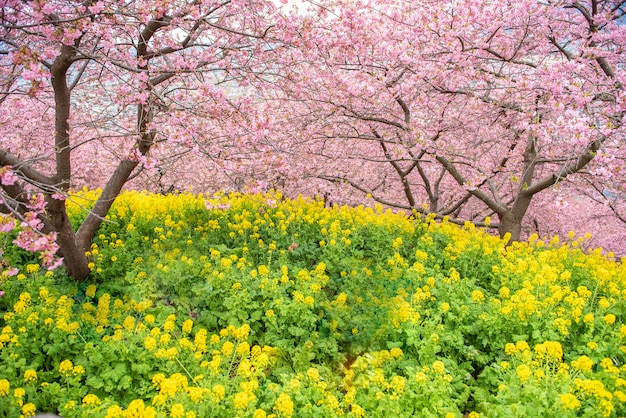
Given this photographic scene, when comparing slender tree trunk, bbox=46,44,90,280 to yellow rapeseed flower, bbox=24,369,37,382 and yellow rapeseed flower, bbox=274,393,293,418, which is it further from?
yellow rapeseed flower, bbox=274,393,293,418

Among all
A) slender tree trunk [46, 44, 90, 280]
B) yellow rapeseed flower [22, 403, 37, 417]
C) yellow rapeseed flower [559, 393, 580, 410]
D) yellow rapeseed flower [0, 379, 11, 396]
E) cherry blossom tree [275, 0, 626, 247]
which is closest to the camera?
yellow rapeseed flower [559, 393, 580, 410]

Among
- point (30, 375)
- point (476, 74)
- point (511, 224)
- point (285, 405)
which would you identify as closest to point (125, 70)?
point (30, 375)

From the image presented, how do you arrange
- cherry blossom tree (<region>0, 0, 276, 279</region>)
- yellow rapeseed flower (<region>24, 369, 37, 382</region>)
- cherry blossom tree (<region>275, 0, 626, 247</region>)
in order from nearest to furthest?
yellow rapeseed flower (<region>24, 369, 37, 382</region>), cherry blossom tree (<region>0, 0, 276, 279</region>), cherry blossom tree (<region>275, 0, 626, 247</region>)

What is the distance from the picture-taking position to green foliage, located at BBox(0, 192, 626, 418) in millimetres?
3633

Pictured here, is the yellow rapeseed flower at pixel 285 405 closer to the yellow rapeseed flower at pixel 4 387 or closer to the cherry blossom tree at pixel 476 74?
the yellow rapeseed flower at pixel 4 387

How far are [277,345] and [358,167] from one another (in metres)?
10.8

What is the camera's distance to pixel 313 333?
470cm

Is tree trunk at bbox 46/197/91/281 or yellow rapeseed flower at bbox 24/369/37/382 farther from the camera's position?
tree trunk at bbox 46/197/91/281

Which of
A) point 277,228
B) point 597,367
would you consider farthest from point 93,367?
point 597,367

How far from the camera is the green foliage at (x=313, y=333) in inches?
143

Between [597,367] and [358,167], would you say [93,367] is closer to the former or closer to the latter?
[597,367]

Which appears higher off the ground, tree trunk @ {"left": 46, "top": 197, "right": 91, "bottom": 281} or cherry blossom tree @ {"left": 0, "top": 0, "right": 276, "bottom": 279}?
cherry blossom tree @ {"left": 0, "top": 0, "right": 276, "bottom": 279}

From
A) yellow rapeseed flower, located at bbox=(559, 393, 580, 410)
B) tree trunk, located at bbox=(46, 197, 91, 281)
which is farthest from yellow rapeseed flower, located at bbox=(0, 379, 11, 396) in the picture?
yellow rapeseed flower, located at bbox=(559, 393, 580, 410)

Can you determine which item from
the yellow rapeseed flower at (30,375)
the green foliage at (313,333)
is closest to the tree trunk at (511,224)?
the green foliage at (313,333)
